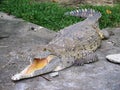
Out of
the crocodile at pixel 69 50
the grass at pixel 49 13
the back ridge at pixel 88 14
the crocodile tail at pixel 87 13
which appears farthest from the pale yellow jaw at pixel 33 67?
the grass at pixel 49 13

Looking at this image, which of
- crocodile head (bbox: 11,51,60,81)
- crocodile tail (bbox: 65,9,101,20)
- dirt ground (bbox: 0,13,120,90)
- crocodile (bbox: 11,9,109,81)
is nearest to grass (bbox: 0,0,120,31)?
crocodile tail (bbox: 65,9,101,20)

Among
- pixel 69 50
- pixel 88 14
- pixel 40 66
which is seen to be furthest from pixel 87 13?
pixel 40 66

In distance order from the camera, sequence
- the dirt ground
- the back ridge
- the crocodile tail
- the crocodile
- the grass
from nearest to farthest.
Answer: the dirt ground
the crocodile
the back ridge
the crocodile tail
the grass

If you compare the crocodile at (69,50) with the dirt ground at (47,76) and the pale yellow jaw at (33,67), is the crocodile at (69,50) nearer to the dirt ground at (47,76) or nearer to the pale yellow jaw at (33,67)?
the pale yellow jaw at (33,67)

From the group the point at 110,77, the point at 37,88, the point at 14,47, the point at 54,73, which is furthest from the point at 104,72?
the point at 14,47

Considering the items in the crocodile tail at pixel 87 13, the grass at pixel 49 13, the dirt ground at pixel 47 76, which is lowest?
the dirt ground at pixel 47 76

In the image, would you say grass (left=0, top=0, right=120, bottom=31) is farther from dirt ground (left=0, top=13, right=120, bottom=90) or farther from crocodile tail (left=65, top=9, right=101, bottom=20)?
dirt ground (left=0, top=13, right=120, bottom=90)
